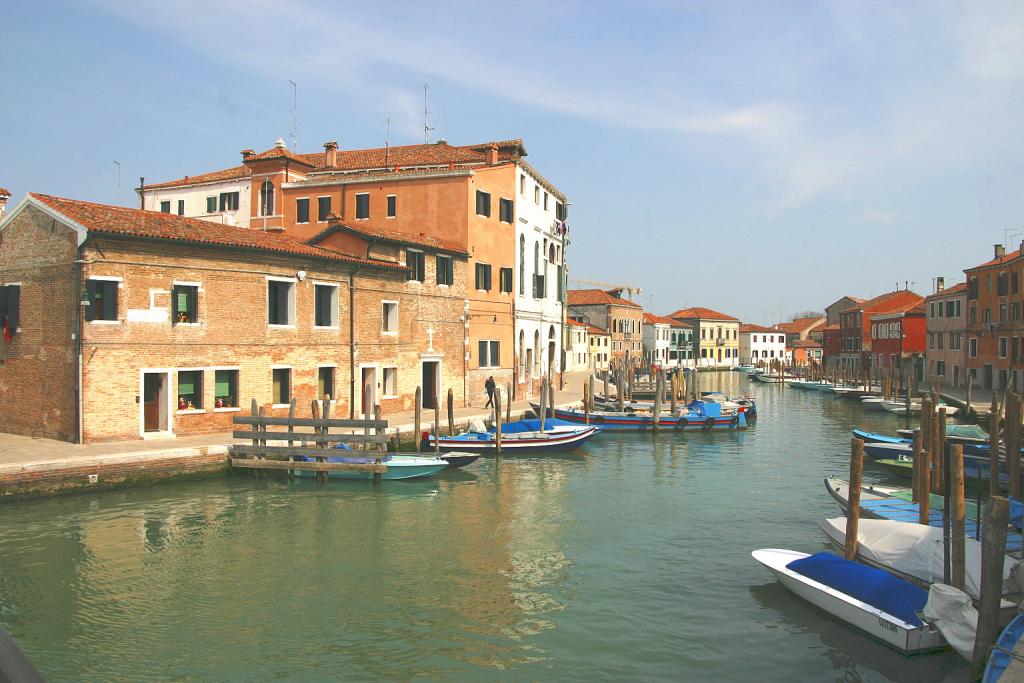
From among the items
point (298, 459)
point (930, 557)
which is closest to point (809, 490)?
point (930, 557)

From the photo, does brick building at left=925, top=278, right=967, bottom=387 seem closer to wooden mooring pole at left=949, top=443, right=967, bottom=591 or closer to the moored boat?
the moored boat

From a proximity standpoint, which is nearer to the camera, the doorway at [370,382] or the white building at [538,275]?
the doorway at [370,382]

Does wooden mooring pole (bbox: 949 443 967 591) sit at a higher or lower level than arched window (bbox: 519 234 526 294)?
lower

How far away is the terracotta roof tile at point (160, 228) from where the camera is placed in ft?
58.1

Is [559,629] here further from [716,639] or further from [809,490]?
[809,490]

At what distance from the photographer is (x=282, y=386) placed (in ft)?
71.4

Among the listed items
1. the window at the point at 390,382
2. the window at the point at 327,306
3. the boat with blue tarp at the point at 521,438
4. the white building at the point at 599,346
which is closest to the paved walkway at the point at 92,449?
the window at the point at 327,306

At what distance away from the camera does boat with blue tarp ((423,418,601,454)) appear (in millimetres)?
22328

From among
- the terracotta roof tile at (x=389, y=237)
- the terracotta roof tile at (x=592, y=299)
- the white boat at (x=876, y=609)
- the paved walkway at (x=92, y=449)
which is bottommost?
the white boat at (x=876, y=609)

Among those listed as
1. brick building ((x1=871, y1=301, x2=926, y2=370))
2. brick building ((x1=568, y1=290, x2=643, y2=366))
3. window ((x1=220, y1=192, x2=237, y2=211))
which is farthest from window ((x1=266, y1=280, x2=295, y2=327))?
brick building ((x1=568, y1=290, x2=643, y2=366))

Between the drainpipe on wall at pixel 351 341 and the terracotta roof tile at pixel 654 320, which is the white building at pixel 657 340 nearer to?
the terracotta roof tile at pixel 654 320

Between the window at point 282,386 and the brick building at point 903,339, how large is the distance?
46.3 meters

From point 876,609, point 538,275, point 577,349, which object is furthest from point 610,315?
point 876,609

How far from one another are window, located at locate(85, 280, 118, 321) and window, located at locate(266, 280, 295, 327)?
444 centimetres
